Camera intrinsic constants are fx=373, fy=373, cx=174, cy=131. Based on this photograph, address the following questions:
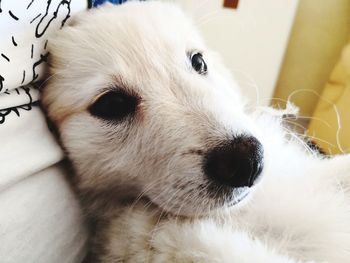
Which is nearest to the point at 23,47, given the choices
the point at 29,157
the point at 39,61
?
the point at 39,61

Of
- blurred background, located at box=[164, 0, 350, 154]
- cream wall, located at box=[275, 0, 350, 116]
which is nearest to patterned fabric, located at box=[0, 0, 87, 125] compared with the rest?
blurred background, located at box=[164, 0, 350, 154]

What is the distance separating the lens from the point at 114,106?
0.77 m

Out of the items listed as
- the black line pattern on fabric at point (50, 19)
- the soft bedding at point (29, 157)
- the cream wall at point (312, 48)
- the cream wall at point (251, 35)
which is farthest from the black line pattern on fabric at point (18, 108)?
the cream wall at point (312, 48)

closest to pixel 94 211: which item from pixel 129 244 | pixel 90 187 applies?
pixel 90 187

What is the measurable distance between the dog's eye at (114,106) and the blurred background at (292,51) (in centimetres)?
90

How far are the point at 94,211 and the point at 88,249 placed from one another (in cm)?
8

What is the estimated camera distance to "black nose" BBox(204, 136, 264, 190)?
631mm

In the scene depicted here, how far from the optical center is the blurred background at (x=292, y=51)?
175cm

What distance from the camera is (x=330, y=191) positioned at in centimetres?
68

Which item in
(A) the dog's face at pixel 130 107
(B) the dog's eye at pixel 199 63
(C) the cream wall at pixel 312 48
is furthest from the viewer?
(C) the cream wall at pixel 312 48

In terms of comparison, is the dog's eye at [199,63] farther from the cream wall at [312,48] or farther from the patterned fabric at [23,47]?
the cream wall at [312,48]

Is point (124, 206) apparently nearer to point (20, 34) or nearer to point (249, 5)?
point (20, 34)

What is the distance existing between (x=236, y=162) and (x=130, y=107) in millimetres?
260

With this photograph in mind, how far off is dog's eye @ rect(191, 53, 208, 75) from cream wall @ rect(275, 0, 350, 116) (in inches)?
48.9
